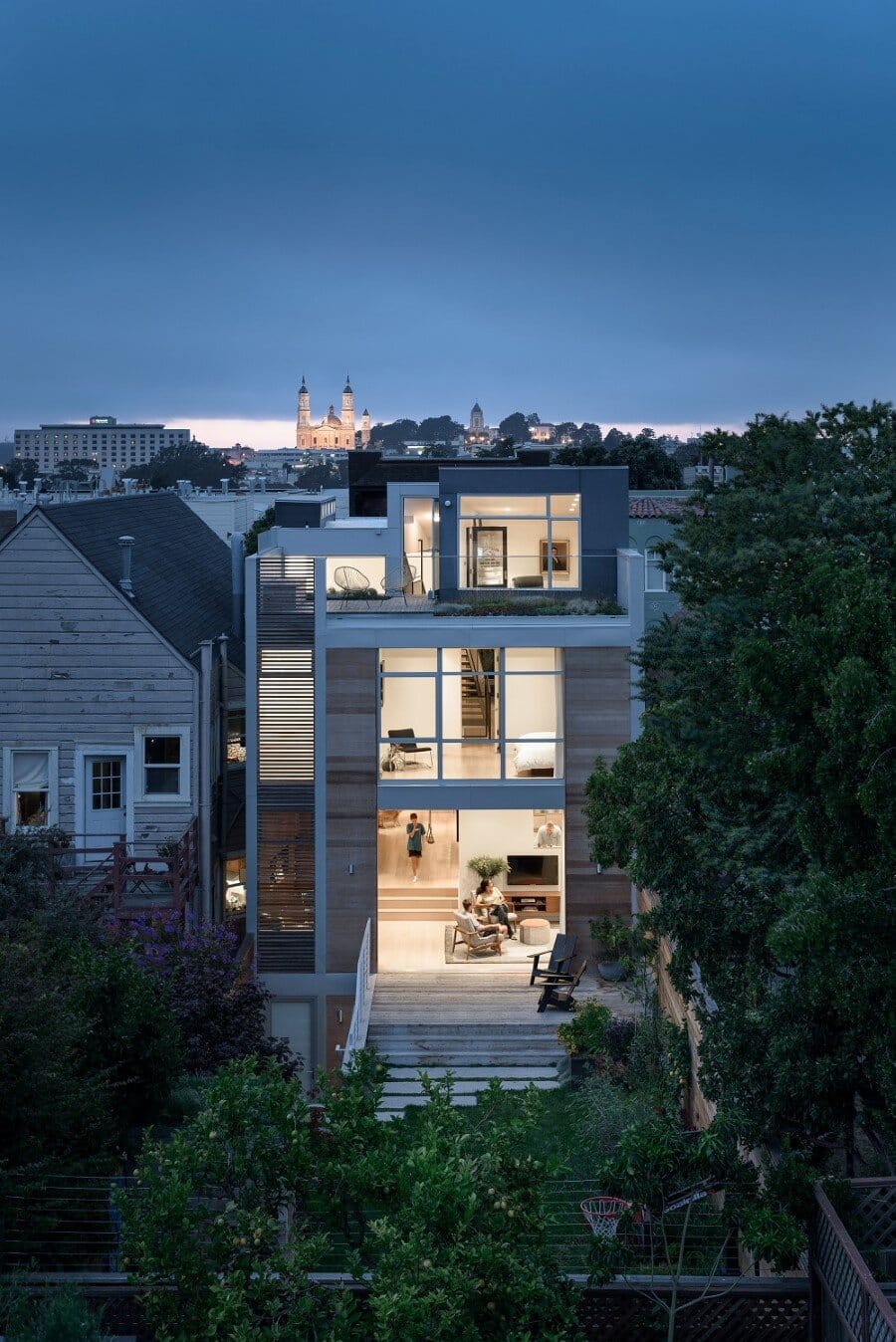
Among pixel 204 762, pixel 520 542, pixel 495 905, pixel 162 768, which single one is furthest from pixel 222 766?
pixel 520 542

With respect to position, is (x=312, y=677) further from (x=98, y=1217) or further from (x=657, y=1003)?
(x=98, y=1217)

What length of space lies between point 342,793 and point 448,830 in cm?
366

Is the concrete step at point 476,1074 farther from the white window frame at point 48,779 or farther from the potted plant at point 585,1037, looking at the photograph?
the white window frame at point 48,779

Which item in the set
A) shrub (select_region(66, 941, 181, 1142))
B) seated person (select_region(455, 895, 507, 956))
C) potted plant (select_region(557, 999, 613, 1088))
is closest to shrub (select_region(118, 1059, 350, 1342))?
shrub (select_region(66, 941, 181, 1142))

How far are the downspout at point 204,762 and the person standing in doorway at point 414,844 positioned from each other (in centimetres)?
375

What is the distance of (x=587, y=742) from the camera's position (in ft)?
79.6

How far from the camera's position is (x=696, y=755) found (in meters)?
14.2

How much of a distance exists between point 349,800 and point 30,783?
577 centimetres

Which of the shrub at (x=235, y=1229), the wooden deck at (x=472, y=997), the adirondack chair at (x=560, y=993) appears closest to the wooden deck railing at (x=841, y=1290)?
the shrub at (x=235, y=1229)

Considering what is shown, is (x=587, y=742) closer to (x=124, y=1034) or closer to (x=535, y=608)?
(x=535, y=608)

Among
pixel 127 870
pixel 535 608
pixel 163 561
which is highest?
pixel 163 561

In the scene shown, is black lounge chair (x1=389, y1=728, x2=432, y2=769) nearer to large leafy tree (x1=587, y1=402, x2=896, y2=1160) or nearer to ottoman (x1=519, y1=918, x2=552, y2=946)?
ottoman (x1=519, y1=918, x2=552, y2=946)

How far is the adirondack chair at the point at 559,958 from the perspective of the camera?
74.6 ft

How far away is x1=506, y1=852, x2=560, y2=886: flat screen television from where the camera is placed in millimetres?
25406
